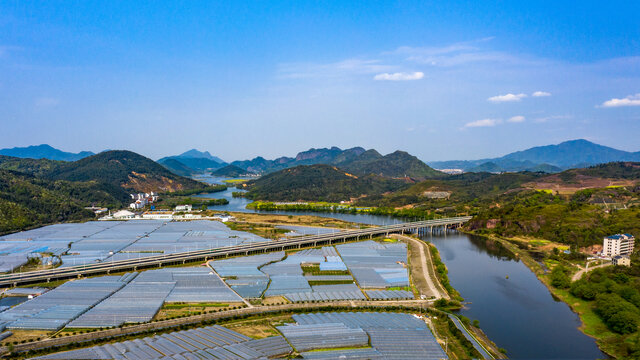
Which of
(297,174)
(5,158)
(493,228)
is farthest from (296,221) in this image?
(5,158)

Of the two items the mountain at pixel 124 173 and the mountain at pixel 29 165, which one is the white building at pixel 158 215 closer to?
the mountain at pixel 124 173

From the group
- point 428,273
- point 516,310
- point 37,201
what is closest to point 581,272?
point 516,310

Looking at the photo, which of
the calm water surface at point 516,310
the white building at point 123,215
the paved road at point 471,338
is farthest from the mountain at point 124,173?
the paved road at point 471,338

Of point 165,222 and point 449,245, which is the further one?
point 165,222

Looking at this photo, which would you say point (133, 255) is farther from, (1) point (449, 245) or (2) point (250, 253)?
(1) point (449, 245)

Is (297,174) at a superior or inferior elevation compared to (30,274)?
superior

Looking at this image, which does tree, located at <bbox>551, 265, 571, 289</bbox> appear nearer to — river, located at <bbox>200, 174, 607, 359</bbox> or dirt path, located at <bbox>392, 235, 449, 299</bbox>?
river, located at <bbox>200, 174, 607, 359</bbox>

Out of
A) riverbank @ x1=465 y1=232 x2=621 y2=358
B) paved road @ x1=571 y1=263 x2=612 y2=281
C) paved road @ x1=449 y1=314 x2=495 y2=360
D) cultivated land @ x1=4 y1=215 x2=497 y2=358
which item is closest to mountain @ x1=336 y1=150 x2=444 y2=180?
riverbank @ x1=465 y1=232 x2=621 y2=358
